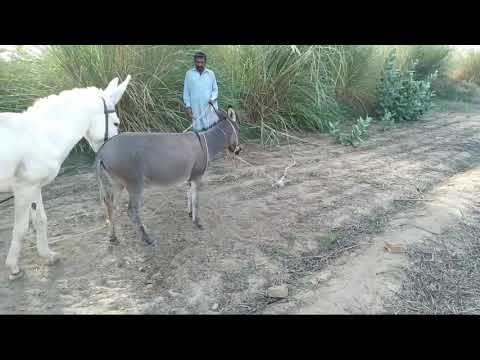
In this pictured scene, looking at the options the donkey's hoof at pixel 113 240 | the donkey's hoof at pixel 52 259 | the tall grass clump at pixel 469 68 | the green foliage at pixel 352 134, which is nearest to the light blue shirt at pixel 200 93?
the donkey's hoof at pixel 113 240

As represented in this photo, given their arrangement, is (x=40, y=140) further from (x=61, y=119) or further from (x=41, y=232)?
(x=41, y=232)

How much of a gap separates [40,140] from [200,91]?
1947 mm

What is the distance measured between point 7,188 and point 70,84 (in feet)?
9.95

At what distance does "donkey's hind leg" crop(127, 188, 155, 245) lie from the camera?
3221 millimetres

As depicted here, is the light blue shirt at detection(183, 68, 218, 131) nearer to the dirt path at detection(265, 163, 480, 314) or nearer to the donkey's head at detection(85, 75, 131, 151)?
the donkey's head at detection(85, 75, 131, 151)

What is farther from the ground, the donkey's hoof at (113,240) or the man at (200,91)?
the man at (200,91)

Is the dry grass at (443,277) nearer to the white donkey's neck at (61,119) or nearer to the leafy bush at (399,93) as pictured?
the white donkey's neck at (61,119)

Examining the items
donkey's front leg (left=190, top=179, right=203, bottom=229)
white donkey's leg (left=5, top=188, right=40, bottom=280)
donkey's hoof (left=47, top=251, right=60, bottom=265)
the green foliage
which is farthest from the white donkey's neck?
the green foliage

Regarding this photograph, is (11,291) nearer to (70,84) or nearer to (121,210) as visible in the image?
(121,210)

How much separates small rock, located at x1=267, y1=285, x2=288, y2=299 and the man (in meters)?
2.08

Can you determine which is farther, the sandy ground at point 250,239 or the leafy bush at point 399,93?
the leafy bush at point 399,93

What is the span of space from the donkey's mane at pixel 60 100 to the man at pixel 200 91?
1.31m

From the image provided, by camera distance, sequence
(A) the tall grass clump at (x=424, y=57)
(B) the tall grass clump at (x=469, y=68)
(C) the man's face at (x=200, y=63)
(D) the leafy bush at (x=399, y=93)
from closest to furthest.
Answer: (C) the man's face at (x=200, y=63) → (D) the leafy bush at (x=399, y=93) → (A) the tall grass clump at (x=424, y=57) → (B) the tall grass clump at (x=469, y=68)

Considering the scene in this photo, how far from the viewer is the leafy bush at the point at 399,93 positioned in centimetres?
844
